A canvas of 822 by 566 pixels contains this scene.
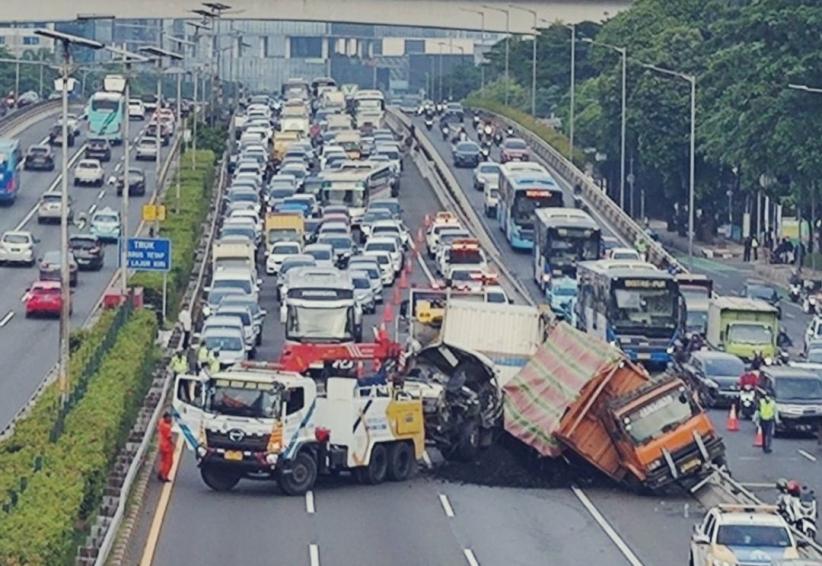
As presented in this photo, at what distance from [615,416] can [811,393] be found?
11536 millimetres

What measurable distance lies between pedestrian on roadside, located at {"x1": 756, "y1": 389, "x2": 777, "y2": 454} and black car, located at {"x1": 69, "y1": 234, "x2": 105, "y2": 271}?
33284mm

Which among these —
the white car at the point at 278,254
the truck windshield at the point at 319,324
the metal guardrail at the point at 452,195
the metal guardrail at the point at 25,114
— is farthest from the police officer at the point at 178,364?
the metal guardrail at the point at 25,114

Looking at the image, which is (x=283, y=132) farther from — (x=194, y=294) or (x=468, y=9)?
(x=194, y=294)

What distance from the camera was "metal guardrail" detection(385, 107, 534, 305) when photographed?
8640 centimetres

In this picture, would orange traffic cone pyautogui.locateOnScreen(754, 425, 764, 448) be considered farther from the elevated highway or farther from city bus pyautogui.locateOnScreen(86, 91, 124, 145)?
the elevated highway

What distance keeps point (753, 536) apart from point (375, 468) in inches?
468

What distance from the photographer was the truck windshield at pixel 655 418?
47.6 metres

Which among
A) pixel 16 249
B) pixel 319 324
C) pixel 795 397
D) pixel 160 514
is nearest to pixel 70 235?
pixel 16 249

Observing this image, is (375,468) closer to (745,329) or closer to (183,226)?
(745,329)

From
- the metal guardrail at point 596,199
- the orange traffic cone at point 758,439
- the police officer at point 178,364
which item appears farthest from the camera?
the metal guardrail at point 596,199

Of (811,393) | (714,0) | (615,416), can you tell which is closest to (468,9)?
(714,0)

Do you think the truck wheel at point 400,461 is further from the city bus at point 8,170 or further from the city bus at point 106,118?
the city bus at point 106,118

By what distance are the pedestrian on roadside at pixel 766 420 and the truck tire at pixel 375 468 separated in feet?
31.7

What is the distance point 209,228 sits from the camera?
9562cm
